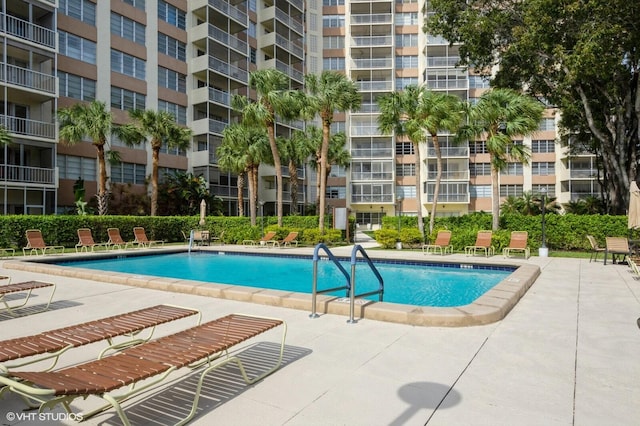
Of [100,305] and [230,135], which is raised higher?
[230,135]

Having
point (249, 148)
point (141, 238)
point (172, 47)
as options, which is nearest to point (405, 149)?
point (249, 148)

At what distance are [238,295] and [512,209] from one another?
36.8m

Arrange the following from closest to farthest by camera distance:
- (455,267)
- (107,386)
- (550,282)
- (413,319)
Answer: (107,386)
(413,319)
(550,282)
(455,267)

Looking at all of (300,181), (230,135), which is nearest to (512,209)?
(300,181)

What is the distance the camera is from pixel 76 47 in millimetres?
27469

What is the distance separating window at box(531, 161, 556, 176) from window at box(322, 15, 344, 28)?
28736 mm

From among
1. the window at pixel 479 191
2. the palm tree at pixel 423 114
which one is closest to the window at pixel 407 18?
the window at pixel 479 191

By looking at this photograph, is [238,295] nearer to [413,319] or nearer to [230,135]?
[413,319]

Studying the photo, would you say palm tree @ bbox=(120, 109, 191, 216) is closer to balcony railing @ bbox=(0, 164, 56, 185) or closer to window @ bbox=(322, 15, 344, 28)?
balcony railing @ bbox=(0, 164, 56, 185)

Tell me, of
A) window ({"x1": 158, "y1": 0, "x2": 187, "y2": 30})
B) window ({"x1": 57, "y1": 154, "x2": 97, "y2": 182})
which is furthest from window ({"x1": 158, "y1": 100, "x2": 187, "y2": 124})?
window ({"x1": 57, "y1": 154, "x2": 97, "y2": 182})

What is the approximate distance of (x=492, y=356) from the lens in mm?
4852

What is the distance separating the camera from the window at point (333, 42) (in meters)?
52.4

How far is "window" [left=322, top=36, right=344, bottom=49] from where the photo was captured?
5238 cm

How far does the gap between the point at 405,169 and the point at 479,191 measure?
8741mm
